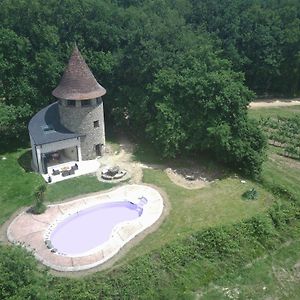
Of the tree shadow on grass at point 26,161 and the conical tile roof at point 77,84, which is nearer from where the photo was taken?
the conical tile roof at point 77,84

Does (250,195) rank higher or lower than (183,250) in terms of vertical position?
higher

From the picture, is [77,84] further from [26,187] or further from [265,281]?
[265,281]

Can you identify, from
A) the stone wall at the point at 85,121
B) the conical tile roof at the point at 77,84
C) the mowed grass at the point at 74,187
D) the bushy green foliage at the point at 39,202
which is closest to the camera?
the bushy green foliage at the point at 39,202

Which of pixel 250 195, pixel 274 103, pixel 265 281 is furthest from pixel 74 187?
pixel 274 103

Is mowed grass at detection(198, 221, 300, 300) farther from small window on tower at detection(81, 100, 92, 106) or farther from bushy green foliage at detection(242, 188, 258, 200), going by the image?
small window on tower at detection(81, 100, 92, 106)

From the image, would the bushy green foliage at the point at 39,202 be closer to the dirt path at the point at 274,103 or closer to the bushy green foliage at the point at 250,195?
the bushy green foliage at the point at 250,195

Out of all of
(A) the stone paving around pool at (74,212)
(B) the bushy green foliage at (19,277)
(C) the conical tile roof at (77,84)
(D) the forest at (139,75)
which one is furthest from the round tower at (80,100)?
(B) the bushy green foliage at (19,277)

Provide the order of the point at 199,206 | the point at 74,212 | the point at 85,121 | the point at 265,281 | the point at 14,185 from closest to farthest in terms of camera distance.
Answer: the point at 265,281
the point at 74,212
the point at 199,206
the point at 14,185
the point at 85,121
